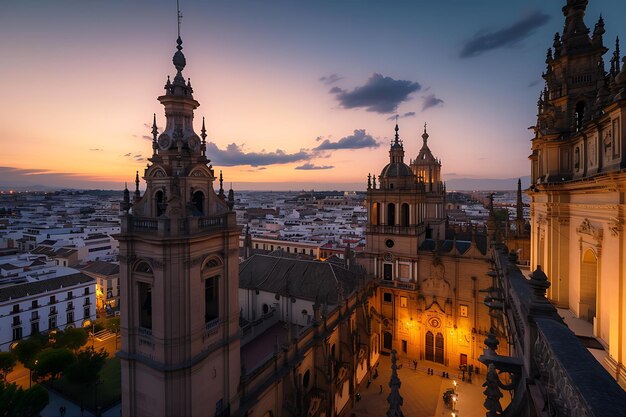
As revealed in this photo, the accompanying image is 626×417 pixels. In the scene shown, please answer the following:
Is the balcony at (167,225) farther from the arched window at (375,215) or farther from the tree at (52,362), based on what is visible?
the tree at (52,362)

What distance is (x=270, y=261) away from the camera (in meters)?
30.5

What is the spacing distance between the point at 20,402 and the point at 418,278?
30995mm

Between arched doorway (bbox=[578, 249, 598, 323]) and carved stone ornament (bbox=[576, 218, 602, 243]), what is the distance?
1.15m

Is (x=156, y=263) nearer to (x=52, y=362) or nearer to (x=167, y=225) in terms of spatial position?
(x=167, y=225)

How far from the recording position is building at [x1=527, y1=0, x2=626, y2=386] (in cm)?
978

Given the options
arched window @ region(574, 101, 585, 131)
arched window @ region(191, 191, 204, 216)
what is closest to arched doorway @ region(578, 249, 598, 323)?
arched window @ region(574, 101, 585, 131)

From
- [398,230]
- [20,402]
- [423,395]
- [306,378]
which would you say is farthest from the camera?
[398,230]

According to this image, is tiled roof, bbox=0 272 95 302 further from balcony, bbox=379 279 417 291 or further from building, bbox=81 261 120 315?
balcony, bbox=379 279 417 291

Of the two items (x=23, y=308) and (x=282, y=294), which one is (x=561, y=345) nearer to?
(x=282, y=294)

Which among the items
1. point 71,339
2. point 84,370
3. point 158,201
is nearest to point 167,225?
point 158,201

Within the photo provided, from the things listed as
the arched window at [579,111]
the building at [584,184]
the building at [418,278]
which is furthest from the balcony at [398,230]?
the arched window at [579,111]

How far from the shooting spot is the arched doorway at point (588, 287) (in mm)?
13633

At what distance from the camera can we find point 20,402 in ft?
62.6

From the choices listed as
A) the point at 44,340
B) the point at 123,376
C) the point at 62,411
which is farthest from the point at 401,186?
the point at 44,340
